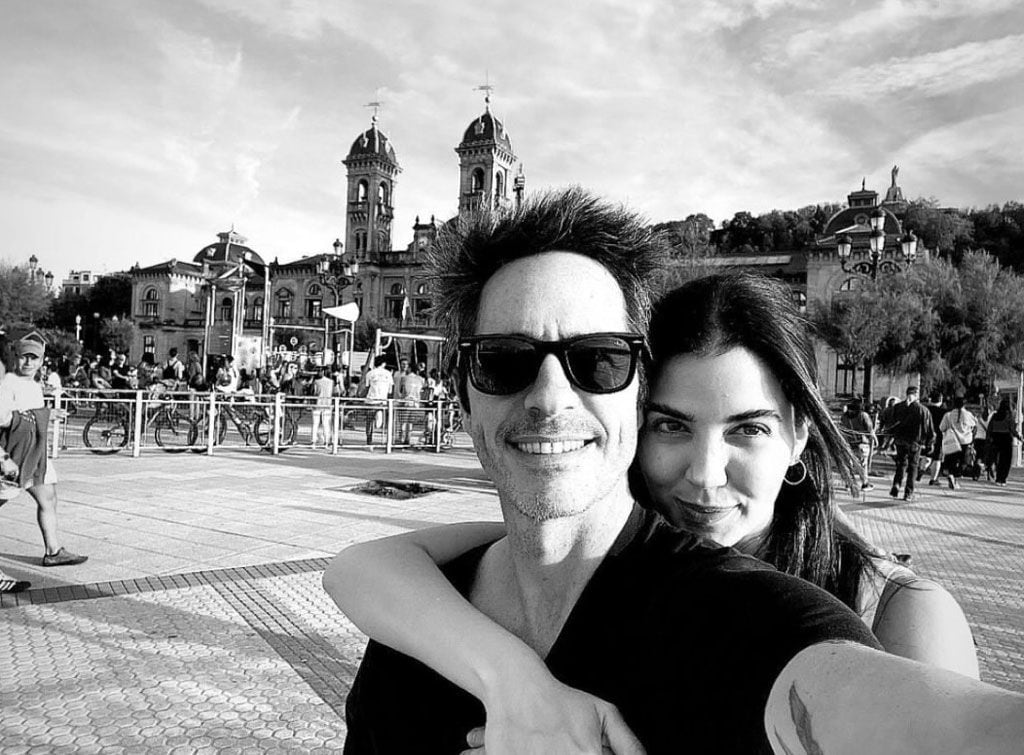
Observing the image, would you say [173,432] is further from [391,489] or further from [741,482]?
[741,482]

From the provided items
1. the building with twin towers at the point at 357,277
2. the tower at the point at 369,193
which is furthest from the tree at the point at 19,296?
the tower at the point at 369,193

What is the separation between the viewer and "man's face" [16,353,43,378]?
6207 millimetres

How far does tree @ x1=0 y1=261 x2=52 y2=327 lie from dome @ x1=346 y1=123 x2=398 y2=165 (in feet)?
126

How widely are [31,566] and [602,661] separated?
606 cm

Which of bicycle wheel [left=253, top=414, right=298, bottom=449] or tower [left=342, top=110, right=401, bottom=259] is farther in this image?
tower [left=342, top=110, right=401, bottom=259]

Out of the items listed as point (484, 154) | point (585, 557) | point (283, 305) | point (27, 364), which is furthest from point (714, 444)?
point (283, 305)

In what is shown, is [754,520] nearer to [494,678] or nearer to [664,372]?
[664,372]

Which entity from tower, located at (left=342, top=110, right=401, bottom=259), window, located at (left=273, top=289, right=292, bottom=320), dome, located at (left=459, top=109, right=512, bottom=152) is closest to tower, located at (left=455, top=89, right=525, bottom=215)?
dome, located at (left=459, top=109, right=512, bottom=152)

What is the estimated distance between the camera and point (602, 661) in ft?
3.58

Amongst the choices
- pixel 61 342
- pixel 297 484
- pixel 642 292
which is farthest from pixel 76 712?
pixel 61 342

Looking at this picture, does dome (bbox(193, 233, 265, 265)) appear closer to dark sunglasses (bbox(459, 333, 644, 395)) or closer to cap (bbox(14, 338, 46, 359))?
cap (bbox(14, 338, 46, 359))

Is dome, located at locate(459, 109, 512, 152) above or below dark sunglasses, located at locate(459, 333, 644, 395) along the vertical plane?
above

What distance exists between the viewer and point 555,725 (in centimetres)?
96

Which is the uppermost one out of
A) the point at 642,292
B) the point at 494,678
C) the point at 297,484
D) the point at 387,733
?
the point at 642,292
